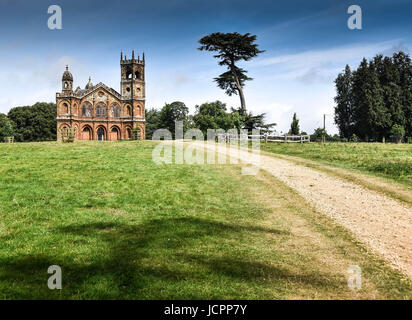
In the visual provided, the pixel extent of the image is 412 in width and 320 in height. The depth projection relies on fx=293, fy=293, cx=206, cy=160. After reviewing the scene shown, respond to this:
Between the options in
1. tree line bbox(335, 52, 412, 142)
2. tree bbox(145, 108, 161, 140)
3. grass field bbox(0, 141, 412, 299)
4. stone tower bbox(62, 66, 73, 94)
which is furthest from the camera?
tree bbox(145, 108, 161, 140)

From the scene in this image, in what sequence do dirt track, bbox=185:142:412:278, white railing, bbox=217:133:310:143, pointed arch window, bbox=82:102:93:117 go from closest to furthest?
1. dirt track, bbox=185:142:412:278
2. white railing, bbox=217:133:310:143
3. pointed arch window, bbox=82:102:93:117

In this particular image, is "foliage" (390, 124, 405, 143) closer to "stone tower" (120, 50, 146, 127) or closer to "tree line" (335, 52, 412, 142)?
"tree line" (335, 52, 412, 142)

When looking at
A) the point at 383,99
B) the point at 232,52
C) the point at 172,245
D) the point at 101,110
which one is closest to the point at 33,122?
the point at 101,110

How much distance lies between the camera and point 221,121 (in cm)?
4200

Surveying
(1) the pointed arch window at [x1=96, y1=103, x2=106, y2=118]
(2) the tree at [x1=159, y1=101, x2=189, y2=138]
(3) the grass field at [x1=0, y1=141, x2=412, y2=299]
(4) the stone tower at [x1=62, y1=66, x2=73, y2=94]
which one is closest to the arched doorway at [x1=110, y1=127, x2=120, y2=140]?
(1) the pointed arch window at [x1=96, y1=103, x2=106, y2=118]

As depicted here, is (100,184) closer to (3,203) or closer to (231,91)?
(3,203)

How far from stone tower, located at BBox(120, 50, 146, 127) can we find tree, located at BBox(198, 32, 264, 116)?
2618 cm

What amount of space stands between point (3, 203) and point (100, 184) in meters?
3.60

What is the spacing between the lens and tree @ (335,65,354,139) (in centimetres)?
6831

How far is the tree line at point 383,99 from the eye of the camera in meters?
55.8

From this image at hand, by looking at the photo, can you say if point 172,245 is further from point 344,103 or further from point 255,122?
point 344,103

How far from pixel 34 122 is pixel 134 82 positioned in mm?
37416

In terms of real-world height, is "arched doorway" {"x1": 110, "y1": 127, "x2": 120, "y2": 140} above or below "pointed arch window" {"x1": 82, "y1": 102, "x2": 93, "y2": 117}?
below
